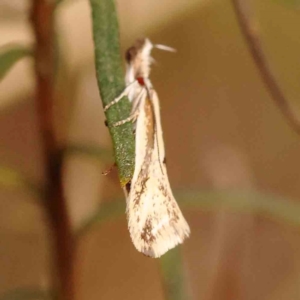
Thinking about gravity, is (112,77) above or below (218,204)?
above

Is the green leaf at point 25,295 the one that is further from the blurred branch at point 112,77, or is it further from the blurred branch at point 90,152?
the blurred branch at point 112,77

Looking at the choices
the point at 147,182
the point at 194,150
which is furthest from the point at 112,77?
the point at 194,150

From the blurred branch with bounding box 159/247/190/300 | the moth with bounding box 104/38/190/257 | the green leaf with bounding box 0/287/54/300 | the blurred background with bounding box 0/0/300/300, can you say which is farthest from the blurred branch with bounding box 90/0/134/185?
the blurred background with bounding box 0/0/300/300

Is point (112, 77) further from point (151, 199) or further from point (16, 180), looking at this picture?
point (16, 180)

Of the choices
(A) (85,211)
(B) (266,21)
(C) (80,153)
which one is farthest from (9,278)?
(B) (266,21)

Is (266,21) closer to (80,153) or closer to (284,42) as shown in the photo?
(284,42)

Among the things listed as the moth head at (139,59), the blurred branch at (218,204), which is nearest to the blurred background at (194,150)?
the blurred branch at (218,204)
